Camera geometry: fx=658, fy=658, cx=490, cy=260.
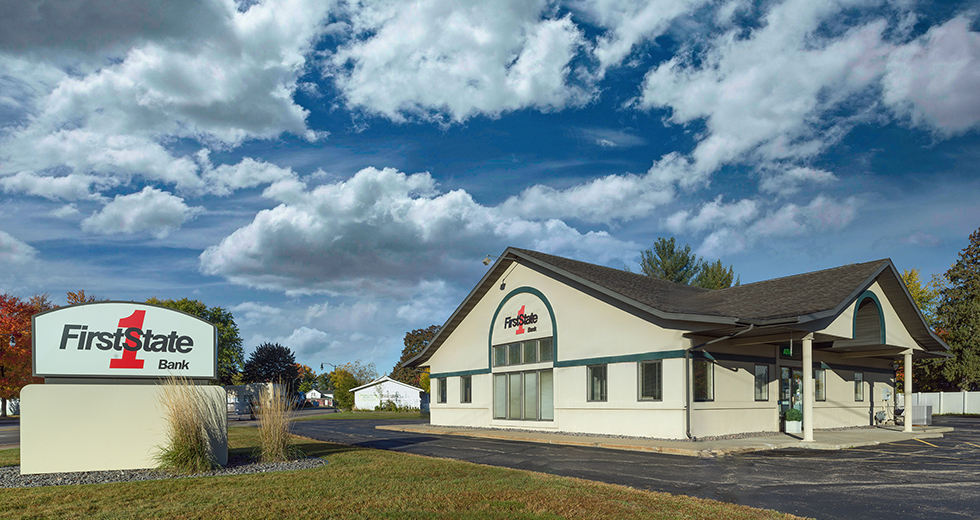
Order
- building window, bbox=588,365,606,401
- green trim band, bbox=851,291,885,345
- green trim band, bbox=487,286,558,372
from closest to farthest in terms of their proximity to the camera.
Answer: green trim band, bbox=851,291,885,345 < building window, bbox=588,365,606,401 < green trim band, bbox=487,286,558,372

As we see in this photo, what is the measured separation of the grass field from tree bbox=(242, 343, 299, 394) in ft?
228

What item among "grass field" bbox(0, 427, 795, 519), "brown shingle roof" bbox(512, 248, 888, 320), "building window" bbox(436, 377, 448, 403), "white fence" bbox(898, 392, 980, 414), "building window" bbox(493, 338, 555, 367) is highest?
"brown shingle roof" bbox(512, 248, 888, 320)

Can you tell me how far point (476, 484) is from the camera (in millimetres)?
10320

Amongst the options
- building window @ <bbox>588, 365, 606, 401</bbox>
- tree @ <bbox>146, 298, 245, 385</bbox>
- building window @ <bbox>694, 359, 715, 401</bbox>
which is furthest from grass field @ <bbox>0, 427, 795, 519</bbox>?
tree @ <bbox>146, 298, 245, 385</bbox>

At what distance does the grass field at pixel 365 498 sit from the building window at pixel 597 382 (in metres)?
10.7

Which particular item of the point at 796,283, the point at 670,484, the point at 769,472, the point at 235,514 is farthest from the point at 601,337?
the point at 235,514

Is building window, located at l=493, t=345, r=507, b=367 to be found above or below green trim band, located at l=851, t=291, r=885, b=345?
below

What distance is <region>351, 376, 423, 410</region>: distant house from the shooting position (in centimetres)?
6444

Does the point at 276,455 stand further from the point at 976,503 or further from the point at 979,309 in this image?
the point at 979,309

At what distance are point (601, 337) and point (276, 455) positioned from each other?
12.0 meters

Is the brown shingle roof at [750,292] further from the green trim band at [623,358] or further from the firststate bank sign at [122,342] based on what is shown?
the firststate bank sign at [122,342]

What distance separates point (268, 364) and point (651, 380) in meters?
66.4

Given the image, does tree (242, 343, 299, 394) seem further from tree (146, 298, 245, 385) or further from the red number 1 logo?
the red number 1 logo

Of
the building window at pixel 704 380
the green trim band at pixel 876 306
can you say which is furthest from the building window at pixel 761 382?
the green trim band at pixel 876 306
